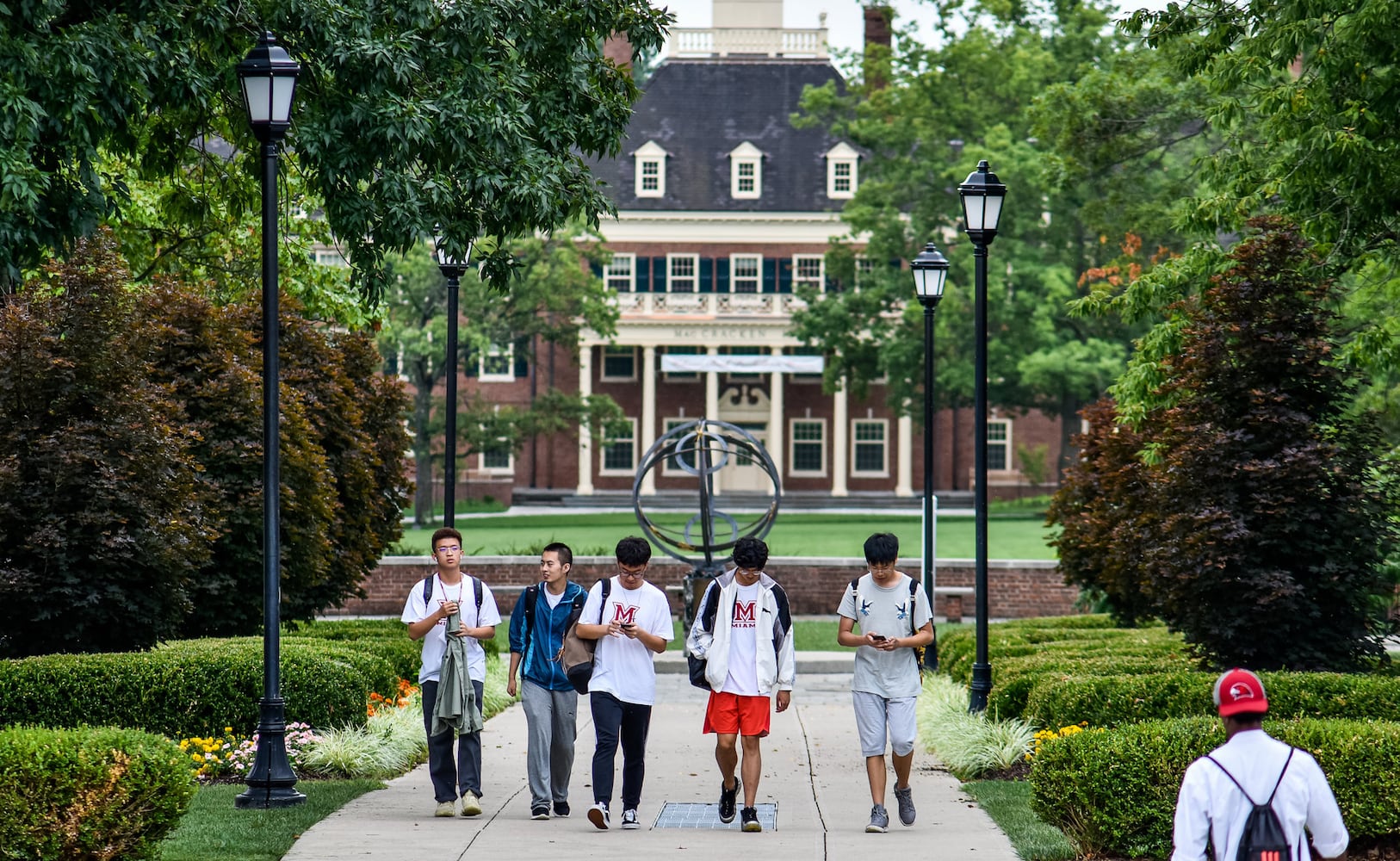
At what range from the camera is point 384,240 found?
14672 millimetres

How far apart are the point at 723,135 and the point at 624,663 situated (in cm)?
5279

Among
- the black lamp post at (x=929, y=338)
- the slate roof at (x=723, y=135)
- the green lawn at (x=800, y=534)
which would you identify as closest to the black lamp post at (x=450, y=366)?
the black lamp post at (x=929, y=338)

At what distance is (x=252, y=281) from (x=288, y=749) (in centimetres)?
1177

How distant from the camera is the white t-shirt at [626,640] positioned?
33.9 ft

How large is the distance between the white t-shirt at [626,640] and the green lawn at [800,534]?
907 inches

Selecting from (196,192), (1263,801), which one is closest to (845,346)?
(196,192)

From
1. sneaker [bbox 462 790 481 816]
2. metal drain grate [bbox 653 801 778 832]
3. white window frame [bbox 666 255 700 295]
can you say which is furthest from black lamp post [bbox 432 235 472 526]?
white window frame [bbox 666 255 700 295]

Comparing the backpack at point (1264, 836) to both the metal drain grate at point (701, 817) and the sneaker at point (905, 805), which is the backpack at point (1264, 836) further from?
the metal drain grate at point (701, 817)

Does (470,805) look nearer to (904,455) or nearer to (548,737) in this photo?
(548,737)

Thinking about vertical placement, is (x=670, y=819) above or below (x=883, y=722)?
below

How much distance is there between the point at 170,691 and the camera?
1247 cm

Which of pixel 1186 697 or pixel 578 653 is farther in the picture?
pixel 1186 697

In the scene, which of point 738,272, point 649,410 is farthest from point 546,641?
point 738,272

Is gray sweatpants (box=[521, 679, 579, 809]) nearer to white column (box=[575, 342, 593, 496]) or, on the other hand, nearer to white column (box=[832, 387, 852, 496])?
white column (box=[575, 342, 593, 496])
